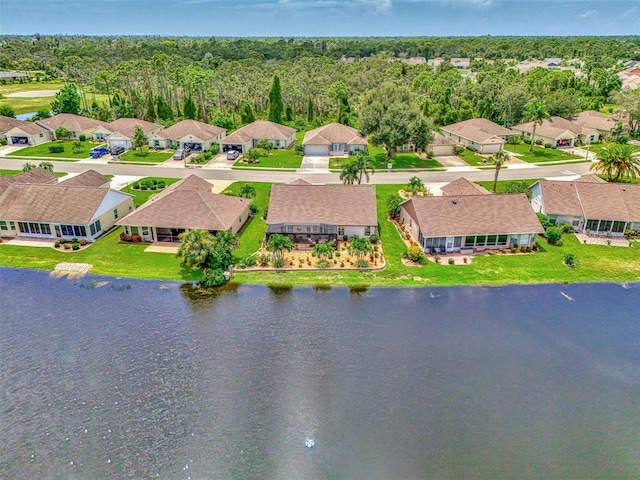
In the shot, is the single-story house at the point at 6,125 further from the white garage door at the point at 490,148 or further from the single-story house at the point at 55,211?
the white garage door at the point at 490,148

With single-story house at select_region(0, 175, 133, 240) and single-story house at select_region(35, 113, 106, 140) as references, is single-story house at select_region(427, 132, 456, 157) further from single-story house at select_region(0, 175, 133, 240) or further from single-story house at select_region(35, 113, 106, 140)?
single-story house at select_region(35, 113, 106, 140)

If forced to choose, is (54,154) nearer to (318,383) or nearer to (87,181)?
(87,181)

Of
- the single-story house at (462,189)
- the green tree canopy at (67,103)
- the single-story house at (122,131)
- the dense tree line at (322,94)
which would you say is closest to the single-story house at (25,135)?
the single-story house at (122,131)

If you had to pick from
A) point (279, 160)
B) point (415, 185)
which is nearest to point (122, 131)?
point (279, 160)

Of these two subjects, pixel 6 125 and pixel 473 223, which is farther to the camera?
pixel 6 125

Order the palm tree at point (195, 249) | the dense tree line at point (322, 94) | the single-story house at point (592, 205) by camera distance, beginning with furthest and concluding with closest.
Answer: the dense tree line at point (322, 94) → the single-story house at point (592, 205) → the palm tree at point (195, 249)

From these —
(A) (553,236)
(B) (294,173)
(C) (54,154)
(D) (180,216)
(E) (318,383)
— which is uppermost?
(C) (54,154)
